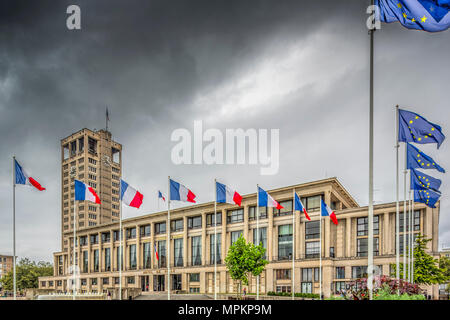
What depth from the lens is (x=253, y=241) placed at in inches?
2628

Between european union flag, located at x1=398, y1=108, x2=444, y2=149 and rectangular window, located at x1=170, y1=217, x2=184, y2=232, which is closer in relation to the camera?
european union flag, located at x1=398, y1=108, x2=444, y2=149

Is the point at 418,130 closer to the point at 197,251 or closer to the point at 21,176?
the point at 21,176

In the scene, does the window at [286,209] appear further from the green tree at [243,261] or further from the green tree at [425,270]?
the green tree at [425,270]

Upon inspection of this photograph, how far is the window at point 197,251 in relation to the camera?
73481 mm

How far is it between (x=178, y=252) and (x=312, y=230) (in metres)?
30.9

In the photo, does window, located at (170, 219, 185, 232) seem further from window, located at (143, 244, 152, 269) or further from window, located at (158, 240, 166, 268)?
window, located at (143, 244, 152, 269)

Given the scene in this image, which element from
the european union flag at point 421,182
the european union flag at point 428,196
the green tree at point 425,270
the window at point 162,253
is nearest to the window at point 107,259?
the window at point 162,253

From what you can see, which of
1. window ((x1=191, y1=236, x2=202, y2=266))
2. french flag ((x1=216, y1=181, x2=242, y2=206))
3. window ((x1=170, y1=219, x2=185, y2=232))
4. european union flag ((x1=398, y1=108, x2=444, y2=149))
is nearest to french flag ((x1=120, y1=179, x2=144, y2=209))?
french flag ((x1=216, y1=181, x2=242, y2=206))

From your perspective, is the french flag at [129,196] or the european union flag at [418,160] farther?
the french flag at [129,196]

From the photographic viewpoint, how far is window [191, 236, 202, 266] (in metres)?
73.5

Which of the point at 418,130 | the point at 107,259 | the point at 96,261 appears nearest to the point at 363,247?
the point at 418,130

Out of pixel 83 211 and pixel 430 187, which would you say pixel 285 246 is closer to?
pixel 430 187

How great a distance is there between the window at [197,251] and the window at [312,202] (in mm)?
24043

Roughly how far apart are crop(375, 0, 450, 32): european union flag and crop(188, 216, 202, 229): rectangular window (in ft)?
209
